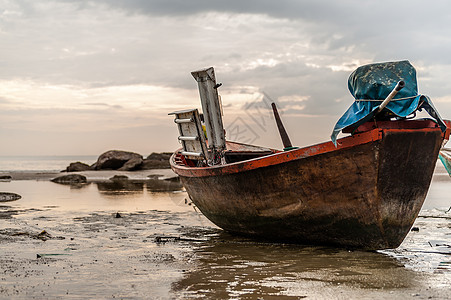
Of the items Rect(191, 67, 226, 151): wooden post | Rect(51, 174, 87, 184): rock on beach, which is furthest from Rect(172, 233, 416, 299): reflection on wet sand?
Rect(51, 174, 87, 184): rock on beach

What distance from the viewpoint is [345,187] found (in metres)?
5.77

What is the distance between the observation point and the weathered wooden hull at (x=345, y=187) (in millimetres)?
5555

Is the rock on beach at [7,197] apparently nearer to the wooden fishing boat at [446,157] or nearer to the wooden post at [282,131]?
the wooden post at [282,131]

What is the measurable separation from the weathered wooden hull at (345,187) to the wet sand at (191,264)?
0.28m

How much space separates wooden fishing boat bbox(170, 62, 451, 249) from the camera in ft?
18.2

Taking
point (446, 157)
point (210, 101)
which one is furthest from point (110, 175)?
point (446, 157)

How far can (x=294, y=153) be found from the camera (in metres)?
5.83

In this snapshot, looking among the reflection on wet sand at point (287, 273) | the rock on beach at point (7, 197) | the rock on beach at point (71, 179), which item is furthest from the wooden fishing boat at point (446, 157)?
the rock on beach at point (71, 179)

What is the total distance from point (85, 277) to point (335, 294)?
236 centimetres

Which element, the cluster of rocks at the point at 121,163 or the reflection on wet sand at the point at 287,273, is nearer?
the reflection on wet sand at the point at 287,273

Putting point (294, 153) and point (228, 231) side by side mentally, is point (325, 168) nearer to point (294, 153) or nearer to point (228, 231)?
point (294, 153)

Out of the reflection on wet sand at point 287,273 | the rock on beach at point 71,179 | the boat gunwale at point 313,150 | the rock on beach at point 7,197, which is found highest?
the boat gunwale at point 313,150

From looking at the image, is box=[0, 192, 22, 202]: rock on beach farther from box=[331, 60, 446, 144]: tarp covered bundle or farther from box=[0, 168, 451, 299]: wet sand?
box=[331, 60, 446, 144]: tarp covered bundle

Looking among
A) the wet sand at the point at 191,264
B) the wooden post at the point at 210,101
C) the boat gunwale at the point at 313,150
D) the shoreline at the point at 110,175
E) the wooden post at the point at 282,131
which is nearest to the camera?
the wet sand at the point at 191,264
